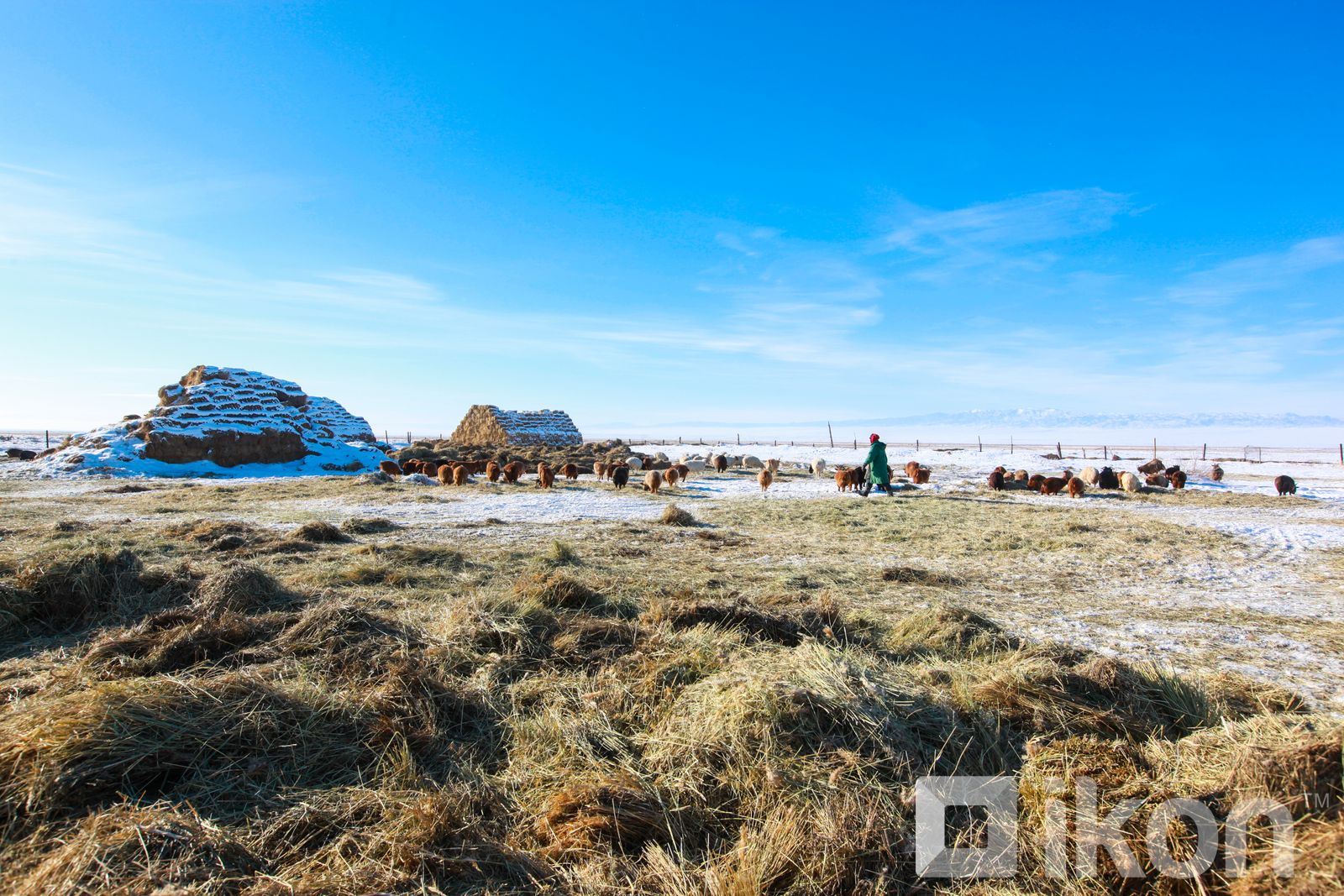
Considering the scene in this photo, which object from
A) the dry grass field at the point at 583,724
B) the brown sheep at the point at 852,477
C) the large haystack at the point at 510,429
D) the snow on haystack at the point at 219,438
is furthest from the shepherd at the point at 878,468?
the large haystack at the point at 510,429

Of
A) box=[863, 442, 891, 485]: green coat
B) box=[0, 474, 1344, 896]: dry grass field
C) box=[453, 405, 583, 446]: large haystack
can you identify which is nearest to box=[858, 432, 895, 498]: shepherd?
box=[863, 442, 891, 485]: green coat

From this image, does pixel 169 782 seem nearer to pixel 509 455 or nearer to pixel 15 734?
pixel 15 734

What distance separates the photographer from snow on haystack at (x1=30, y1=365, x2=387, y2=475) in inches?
1058

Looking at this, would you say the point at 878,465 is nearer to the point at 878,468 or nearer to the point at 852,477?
the point at 878,468

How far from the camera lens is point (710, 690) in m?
3.80

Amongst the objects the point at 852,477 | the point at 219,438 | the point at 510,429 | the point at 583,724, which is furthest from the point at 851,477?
the point at 510,429

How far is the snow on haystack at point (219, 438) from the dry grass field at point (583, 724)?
24.1 metres

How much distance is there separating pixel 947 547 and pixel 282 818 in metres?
10.3

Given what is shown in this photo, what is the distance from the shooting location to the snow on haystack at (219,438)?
88.1 ft

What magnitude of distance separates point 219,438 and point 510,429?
18.9 metres

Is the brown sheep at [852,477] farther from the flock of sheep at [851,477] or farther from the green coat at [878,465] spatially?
the green coat at [878,465]

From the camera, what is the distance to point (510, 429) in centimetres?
4572

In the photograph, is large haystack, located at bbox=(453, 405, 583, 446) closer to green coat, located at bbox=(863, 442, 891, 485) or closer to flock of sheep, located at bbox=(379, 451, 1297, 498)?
flock of sheep, located at bbox=(379, 451, 1297, 498)

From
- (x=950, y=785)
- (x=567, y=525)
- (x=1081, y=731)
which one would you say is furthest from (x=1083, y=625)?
(x=567, y=525)
